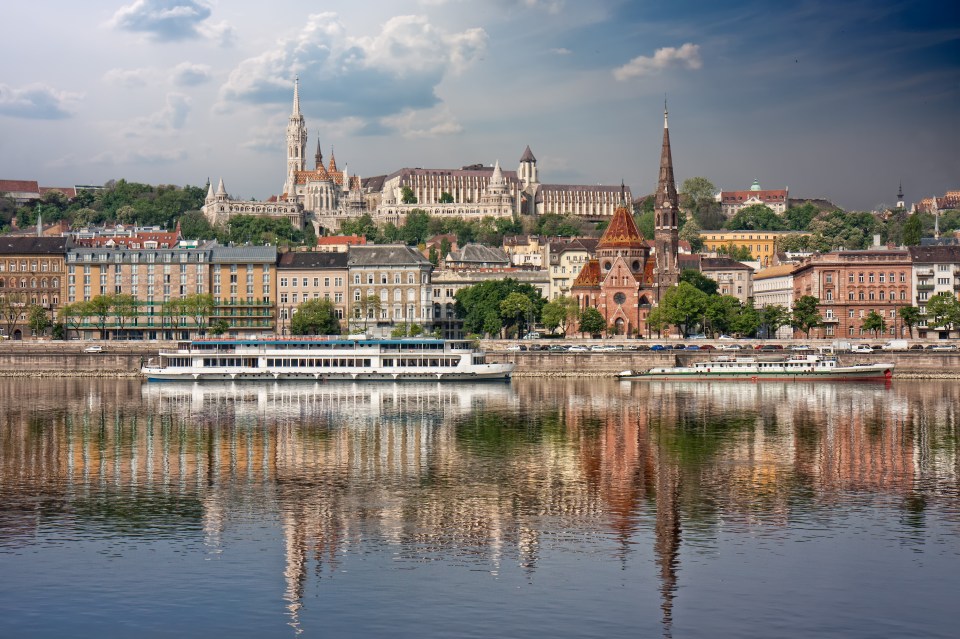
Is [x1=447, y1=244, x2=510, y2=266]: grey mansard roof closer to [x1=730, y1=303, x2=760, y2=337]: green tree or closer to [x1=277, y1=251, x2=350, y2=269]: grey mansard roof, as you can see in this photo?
[x1=277, y1=251, x2=350, y2=269]: grey mansard roof

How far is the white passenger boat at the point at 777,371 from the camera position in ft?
259

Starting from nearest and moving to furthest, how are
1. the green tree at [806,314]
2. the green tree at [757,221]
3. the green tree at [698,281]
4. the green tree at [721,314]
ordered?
1. the green tree at [806,314]
2. the green tree at [721,314]
3. the green tree at [698,281]
4. the green tree at [757,221]

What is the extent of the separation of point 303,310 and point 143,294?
1557cm

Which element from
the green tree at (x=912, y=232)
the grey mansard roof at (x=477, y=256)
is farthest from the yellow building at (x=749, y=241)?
the green tree at (x=912, y=232)

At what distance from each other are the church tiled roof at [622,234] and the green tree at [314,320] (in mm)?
28655

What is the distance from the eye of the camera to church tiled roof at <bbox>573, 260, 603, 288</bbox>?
118 meters

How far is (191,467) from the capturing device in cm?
4078

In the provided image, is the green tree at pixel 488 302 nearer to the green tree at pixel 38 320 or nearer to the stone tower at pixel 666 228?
the stone tower at pixel 666 228

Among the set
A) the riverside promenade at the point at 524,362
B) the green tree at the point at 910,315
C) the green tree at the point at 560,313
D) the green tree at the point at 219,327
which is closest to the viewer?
the riverside promenade at the point at 524,362

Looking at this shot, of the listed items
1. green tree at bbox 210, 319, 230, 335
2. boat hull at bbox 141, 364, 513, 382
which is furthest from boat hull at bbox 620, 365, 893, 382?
green tree at bbox 210, 319, 230, 335

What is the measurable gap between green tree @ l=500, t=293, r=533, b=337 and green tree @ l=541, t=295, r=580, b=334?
1665 millimetres

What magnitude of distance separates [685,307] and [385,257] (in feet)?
93.3

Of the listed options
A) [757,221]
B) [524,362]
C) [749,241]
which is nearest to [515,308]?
[524,362]

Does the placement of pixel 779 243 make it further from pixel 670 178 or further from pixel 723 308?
pixel 723 308
